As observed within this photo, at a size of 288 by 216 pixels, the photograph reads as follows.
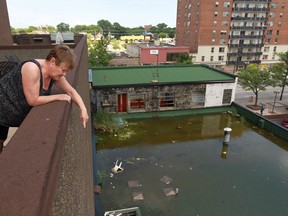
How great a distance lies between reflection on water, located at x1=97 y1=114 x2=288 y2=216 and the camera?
10.1m

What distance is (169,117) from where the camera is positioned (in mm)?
19422

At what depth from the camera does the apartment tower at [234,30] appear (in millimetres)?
49344

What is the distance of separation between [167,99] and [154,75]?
2.95m

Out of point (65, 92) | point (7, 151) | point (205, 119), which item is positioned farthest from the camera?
point (205, 119)

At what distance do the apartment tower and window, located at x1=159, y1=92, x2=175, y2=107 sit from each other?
1301 inches

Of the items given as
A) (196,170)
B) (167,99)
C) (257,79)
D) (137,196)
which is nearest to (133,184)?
(137,196)

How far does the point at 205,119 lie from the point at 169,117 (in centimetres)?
301

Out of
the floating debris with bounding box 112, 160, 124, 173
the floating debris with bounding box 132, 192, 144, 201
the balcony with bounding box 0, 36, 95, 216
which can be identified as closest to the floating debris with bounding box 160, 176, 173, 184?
the floating debris with bounding box 132, 192, 144, 201

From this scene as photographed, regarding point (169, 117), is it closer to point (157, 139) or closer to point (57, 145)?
point (157, 139)

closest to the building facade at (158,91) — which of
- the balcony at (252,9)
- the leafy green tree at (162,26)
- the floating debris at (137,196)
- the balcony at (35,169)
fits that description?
the floating debris at (137,196)

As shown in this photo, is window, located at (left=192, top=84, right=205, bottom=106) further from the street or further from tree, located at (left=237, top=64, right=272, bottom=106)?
the street

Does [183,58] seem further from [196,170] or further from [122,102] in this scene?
[196,170]

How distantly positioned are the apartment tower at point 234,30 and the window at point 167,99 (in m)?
33.0

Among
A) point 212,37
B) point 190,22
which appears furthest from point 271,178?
point 190,22
